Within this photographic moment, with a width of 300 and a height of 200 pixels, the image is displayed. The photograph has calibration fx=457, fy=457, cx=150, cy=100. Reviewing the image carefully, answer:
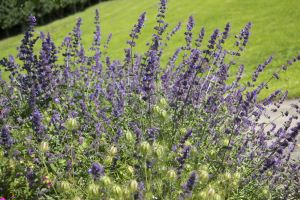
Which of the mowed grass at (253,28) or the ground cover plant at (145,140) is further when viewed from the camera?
the mowed grass at (253,28)

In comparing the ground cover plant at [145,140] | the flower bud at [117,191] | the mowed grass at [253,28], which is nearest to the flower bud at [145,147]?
the ground cover plant at [145,140]

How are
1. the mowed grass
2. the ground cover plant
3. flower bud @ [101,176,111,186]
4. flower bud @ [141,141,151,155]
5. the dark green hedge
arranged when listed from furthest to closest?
the dark green hedge, the mowed grass, the ground cover plant, flower bud @ [141,141,151,155], flower bud @ [101,176,111,186]

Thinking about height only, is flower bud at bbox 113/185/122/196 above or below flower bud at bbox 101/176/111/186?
below

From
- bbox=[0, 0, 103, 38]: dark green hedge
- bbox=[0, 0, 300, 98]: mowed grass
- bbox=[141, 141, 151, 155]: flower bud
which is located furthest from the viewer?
bbox=[0, 0, 103, 38]: dark green hedge

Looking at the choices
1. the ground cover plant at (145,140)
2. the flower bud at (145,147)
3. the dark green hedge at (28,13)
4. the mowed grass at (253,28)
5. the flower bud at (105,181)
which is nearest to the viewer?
the flower bud at (105,181)

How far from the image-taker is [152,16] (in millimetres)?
21531

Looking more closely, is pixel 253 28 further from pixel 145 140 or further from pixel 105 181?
pixel 105 181

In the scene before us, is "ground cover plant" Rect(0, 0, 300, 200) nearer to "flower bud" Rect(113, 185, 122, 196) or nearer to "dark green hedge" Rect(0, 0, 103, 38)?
"flower bud" Rect(113, 185, 122, 196)

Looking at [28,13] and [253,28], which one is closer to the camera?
[253,28]

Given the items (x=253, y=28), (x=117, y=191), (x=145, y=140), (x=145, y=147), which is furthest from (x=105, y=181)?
(x=253, y=28)

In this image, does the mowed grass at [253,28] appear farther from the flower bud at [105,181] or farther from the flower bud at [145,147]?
the flower bud at [105,181]

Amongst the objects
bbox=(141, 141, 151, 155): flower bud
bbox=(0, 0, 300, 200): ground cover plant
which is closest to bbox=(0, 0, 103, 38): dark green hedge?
bbox=(0, 0, 300, 200): ground cover plant

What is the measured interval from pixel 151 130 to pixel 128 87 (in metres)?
1.92

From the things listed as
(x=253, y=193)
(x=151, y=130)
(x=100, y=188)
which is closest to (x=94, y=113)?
(x=151, y=130)
